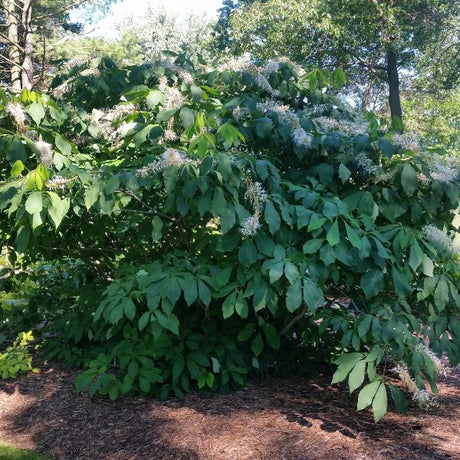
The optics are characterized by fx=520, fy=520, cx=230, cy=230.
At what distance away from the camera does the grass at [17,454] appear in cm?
273

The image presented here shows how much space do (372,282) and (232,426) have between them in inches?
45.5

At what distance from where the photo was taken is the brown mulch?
8.64ft

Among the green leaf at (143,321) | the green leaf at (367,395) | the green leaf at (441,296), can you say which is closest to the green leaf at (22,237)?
the green leaf at (143,321)

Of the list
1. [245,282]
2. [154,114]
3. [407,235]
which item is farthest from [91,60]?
[407,235]

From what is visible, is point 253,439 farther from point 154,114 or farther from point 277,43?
point 277,43

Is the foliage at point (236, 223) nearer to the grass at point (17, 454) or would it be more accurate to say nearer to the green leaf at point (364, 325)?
the green leaf at point (364, 325)

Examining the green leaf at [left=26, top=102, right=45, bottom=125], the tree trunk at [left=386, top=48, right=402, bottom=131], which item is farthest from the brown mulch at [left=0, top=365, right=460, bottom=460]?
the tree trunk at [left=386, top=48, right=402, bottom=131]

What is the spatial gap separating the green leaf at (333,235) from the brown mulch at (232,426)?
1049 mm

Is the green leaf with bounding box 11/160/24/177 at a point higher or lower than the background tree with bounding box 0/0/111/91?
lower

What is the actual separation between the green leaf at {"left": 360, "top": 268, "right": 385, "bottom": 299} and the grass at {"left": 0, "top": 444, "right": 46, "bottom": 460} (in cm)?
189

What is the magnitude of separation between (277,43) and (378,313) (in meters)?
11.0

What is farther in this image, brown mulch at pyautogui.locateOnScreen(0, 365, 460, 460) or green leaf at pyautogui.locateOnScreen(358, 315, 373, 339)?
brown mulch at pyautogui.locateOnScreen(0, 365, 460, 460)

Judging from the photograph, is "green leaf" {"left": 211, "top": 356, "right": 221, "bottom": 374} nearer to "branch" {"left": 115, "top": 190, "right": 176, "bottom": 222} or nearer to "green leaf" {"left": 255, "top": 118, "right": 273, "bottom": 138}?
"branch" {"left": 115, "top": 190, "right": 176, "bottom": 222}

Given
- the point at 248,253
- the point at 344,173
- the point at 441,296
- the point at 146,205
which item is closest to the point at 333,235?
the point at 248,253
